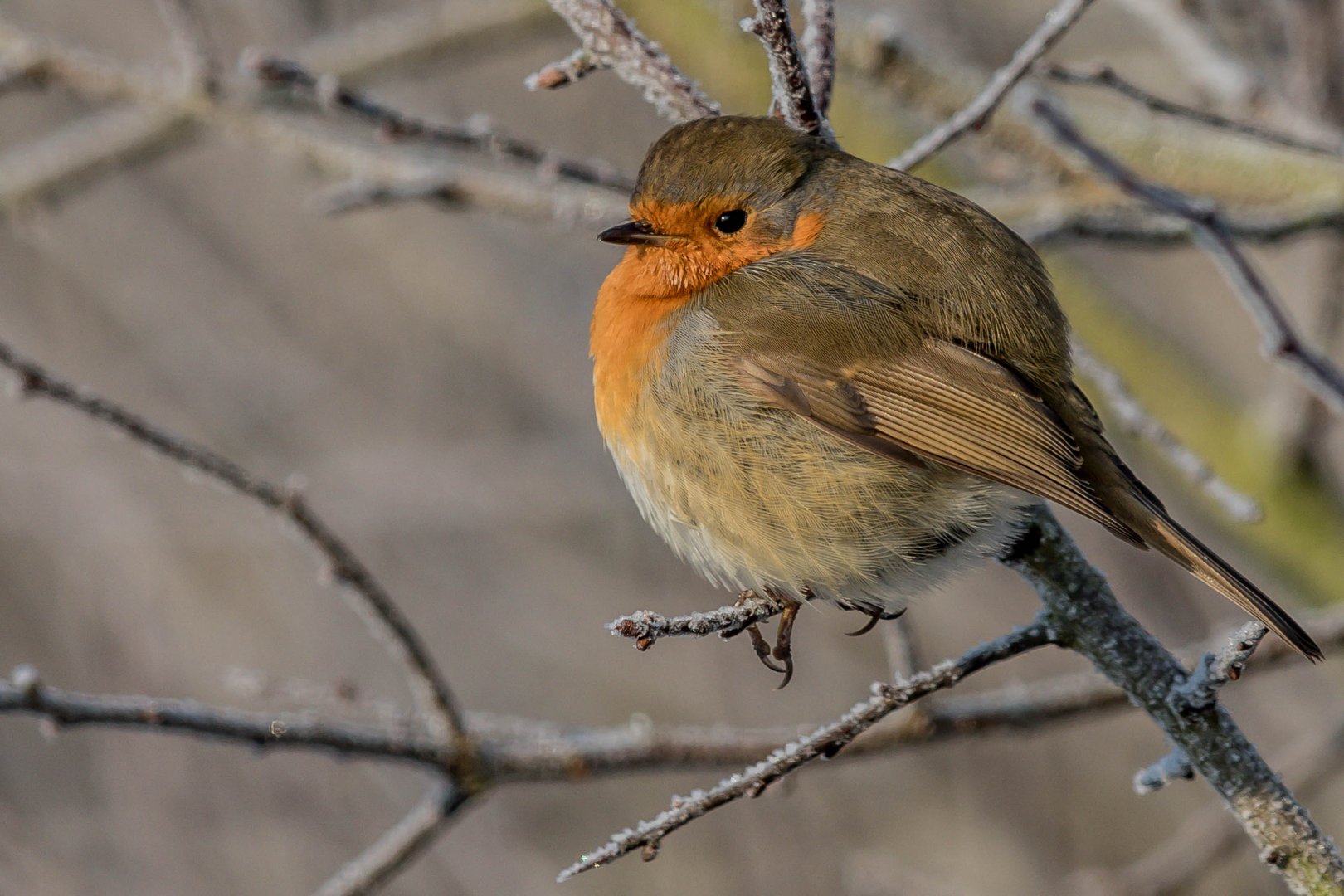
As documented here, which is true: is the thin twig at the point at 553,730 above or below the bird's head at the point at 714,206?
below

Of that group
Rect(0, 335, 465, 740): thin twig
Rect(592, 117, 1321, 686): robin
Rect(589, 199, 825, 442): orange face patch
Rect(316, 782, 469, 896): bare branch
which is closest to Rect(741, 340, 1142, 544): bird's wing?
Rect(592, 117, 1321, 686): robin

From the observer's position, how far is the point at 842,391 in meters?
2.54

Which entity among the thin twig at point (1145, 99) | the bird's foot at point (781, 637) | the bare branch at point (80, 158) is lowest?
the bird's foot at point (781, 637)

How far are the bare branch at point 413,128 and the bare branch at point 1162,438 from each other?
3.21 feet

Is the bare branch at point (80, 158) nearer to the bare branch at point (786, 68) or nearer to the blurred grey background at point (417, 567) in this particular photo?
the blurred grey background at point (417, 567)

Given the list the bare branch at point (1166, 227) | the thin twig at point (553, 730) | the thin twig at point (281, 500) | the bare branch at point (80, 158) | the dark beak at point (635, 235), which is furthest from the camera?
the bare branch at point (80, 158)

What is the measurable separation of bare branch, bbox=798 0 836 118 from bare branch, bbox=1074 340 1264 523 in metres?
0.63

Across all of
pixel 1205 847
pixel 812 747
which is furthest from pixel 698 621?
pixel 1205 847

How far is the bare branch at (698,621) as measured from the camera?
1794 millimetres

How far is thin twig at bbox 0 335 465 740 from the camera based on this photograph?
2.08m

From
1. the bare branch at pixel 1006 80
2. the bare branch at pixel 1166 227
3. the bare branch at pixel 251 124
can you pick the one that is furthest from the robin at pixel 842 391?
the bare branch at pixel 251 124

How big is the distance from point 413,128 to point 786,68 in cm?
83

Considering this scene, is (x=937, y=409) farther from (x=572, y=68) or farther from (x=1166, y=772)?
(x=572, y=68)

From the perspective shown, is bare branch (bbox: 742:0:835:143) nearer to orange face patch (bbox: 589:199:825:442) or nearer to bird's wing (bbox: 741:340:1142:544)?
orange face patch (bbox: 589:199:825:442)
